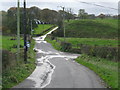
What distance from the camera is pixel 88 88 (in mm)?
13234

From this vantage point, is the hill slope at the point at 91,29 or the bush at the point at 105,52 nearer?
the bush at the point at 105,52

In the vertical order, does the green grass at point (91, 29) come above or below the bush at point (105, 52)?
above

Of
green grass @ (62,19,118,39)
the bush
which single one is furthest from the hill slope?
the bush

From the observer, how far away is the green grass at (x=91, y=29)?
83.4 m

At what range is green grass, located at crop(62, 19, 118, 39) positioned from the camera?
83.4 meters

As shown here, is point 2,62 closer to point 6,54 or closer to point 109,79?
point 6,54

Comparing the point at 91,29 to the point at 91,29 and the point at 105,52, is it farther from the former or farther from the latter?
the point at 105,52

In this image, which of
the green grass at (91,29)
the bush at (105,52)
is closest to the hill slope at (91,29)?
the green grass at (91,29)

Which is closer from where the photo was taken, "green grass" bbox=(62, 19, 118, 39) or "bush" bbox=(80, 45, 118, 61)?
"bush" bbox=(80, 45, 118, 61)

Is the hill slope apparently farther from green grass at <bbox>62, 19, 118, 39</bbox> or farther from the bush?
the bush

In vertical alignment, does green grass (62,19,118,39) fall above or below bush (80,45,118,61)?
above

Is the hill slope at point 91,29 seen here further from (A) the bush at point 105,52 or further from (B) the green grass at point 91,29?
(A) the bush at point 105,52

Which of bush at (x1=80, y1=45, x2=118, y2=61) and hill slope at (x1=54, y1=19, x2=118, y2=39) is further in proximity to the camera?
hill slope at (x1=54, y1=19, x2=118, y2=39)

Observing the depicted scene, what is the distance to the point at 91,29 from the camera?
91938 mm
